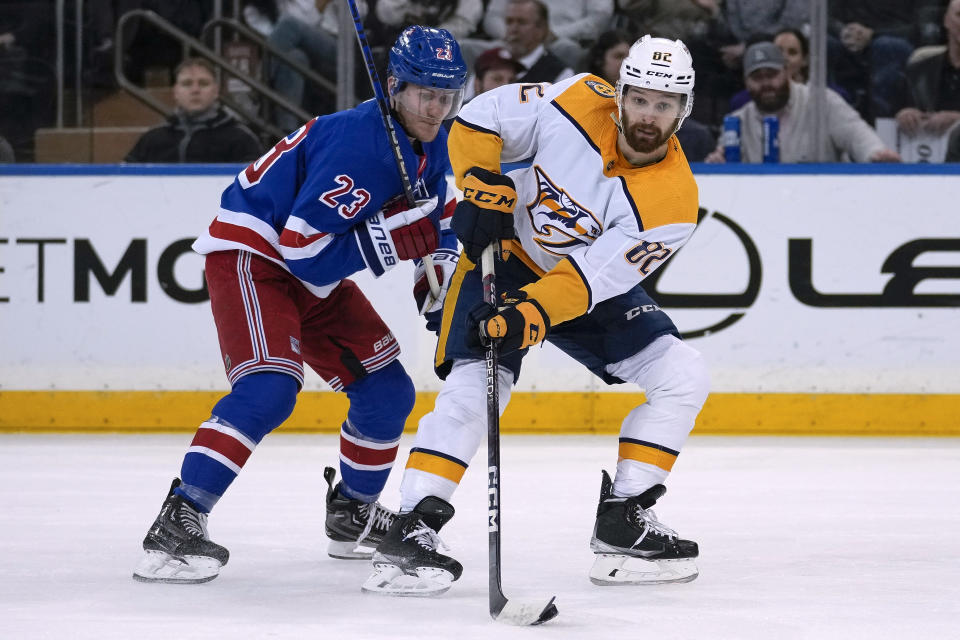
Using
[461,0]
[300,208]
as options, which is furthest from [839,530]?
[461,0]

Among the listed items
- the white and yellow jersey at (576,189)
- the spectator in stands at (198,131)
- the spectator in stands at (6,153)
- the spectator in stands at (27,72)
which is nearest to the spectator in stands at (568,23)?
the spectator in stands at (198,131)

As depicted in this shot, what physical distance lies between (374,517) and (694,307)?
240 centimetres

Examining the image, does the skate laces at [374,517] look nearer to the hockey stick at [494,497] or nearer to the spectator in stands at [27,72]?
the hockey stick at [494,497]

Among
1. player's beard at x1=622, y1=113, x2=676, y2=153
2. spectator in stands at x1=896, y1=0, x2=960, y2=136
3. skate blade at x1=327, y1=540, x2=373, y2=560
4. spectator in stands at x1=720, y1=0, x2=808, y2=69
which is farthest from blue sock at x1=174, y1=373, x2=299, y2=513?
spectator in stands at x1=896, y1=0, x2=960, y2=136

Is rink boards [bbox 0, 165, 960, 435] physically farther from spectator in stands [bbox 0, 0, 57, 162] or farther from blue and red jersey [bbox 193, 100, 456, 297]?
blue and red jersey [bbox 193, 100, 456, 297]

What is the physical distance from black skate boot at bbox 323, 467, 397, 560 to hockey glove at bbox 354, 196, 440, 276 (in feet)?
1.92

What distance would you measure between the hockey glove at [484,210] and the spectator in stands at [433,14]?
9.44 feet

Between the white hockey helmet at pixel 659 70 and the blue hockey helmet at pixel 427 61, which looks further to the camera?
the blue hockey helmet at pixel 427 61

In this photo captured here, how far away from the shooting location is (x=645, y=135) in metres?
2.76

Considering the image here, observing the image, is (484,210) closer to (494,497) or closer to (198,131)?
(494,497)

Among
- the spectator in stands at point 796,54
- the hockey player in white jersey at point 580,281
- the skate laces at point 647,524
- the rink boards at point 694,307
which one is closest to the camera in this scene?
the hockey player in white jersey at point 580,281

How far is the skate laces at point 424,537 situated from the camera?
2674 millimetres

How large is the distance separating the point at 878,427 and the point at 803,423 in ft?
0.93

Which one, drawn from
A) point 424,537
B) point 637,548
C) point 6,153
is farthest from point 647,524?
point 6,153
